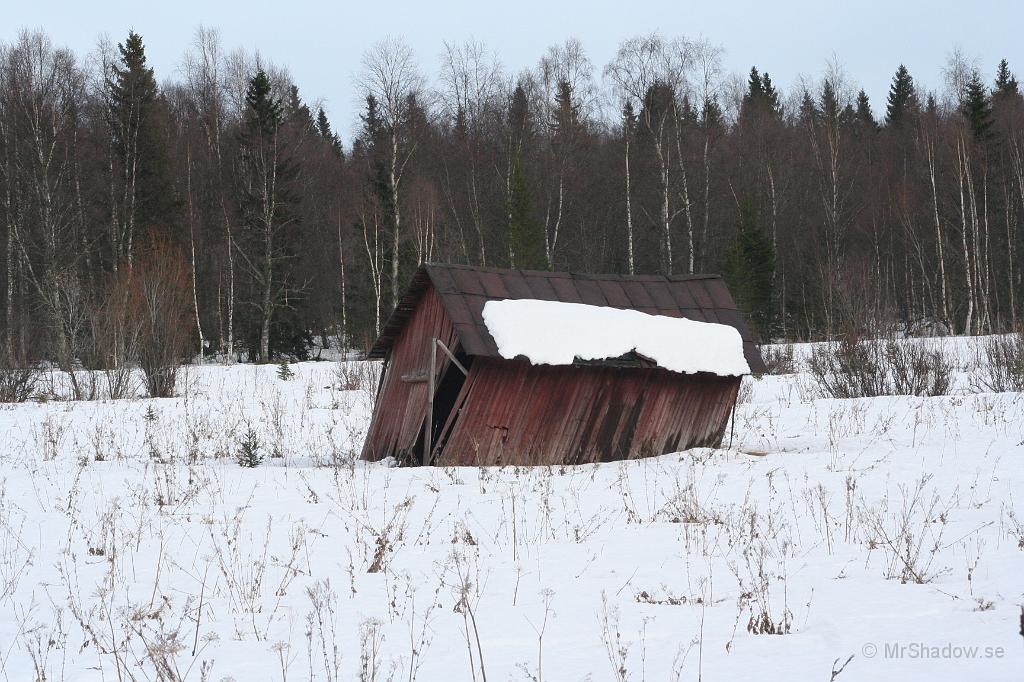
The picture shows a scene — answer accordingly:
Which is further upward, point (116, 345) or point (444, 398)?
point (116, 345)

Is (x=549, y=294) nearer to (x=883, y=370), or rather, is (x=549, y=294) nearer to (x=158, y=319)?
(x=883, y=370)

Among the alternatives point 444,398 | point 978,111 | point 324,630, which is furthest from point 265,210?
point 978,111

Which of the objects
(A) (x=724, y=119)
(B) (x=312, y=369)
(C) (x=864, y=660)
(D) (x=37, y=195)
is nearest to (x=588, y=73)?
(A) (x=724, y=119)

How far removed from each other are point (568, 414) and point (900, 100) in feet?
176

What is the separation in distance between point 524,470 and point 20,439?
9.14 meters

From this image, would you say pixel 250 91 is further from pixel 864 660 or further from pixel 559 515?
pixel 864 660

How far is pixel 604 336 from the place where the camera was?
11406 mm

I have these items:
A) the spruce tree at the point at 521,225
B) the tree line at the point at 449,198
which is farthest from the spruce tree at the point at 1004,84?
the spruce tree at the point at 521,225

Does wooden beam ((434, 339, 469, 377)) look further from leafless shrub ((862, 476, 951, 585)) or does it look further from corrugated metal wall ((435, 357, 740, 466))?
leafless shrub ((862, 476, 951, 585))

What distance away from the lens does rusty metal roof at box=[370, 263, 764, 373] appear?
1120cm

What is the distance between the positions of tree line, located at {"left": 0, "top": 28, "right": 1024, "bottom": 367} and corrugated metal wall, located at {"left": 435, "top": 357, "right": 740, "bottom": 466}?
14.3 m

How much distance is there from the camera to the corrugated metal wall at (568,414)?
11156 mm

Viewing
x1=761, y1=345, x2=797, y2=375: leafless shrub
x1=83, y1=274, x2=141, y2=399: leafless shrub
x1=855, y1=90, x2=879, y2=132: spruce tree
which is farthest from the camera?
x1=855, y1=90, x2=879, y2=132: spruce tree

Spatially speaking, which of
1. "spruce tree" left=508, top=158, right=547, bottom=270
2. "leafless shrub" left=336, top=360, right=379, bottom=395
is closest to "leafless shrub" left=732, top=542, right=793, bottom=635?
"leafless shrub" left=336, top=360, right=379, bottom=395
